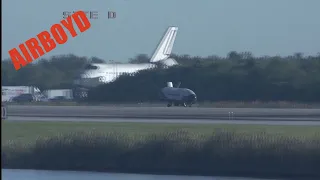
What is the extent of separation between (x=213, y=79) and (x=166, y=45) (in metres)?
16.8

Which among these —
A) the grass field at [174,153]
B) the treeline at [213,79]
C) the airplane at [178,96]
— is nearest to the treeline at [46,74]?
the treeline at [213,79]

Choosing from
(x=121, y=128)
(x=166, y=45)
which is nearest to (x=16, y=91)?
(x=166, y=45)

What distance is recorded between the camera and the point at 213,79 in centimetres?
6875

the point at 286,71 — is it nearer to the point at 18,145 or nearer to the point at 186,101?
the point at 186,101

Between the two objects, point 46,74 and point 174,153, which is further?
point 46,74

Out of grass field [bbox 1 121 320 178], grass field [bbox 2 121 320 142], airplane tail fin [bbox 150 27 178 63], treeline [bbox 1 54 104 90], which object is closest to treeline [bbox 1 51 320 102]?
treeline [bbox 1 54 104 90]

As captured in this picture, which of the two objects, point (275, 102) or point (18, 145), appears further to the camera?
point (275, 102)

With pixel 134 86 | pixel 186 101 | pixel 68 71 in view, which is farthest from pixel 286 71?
pixel 68 71

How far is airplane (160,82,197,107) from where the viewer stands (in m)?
64.7

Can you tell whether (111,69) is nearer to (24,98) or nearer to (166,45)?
(24,98)

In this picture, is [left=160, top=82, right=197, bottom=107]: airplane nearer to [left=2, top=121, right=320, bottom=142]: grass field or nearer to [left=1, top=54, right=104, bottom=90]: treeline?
[left=1, top=54, right=104, bottom=90]: treeline

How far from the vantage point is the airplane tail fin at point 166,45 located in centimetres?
8161

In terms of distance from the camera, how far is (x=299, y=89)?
63.1m

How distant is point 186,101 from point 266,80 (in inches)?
301
